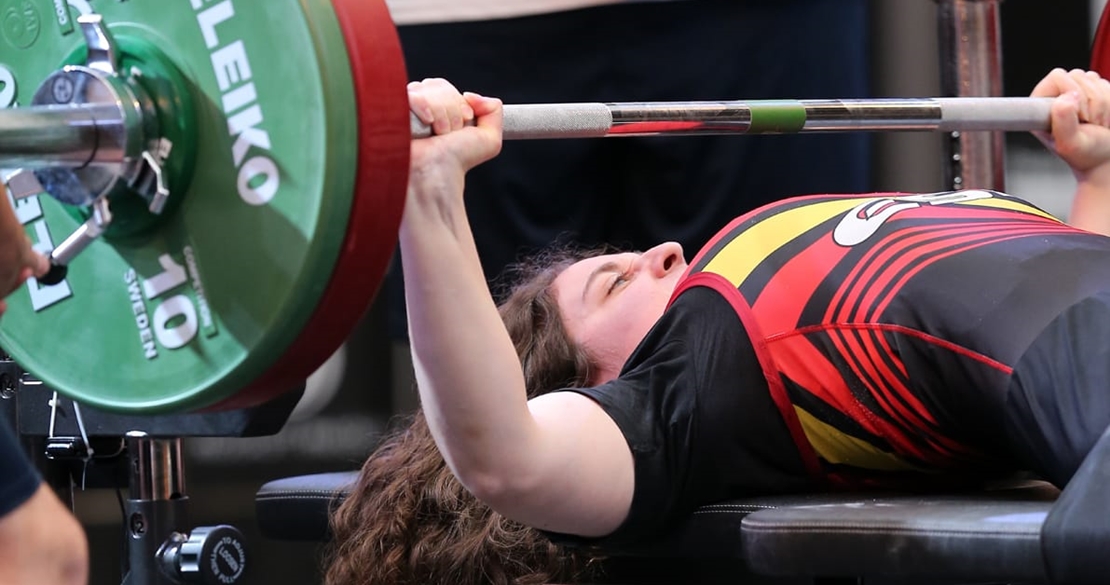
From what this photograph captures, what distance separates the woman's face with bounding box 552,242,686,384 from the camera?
203 centimetres

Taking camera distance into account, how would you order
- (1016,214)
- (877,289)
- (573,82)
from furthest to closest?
(573,82) → (1016,214) → (877,289)

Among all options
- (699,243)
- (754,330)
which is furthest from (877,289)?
(699,243)

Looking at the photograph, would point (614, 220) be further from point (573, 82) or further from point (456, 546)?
point (456, 546)

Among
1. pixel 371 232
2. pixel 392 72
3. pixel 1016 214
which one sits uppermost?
pixel 392 72

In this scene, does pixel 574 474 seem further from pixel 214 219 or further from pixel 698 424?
pixel 214 219

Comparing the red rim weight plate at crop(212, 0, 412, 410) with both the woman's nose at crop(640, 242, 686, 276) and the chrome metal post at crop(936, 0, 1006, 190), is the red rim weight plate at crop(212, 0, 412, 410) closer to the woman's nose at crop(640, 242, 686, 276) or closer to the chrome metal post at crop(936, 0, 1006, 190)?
the woman's nose at crop(640, 242, 686, 276)

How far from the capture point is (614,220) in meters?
3.04

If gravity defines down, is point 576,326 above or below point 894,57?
below

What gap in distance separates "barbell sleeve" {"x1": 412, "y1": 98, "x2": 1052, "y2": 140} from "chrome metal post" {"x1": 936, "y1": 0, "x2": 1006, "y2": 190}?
13.2 inches

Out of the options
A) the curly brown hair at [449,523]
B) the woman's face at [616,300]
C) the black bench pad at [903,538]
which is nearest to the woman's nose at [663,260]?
the woman's face at [616,300]

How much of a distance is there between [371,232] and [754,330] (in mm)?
627

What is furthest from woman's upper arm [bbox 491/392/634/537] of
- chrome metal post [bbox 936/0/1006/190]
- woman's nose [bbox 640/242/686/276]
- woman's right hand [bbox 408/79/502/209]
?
chrome metal post [bbox 936/0/1006/190]

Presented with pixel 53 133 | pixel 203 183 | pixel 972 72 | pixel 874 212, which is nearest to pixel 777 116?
pixel 874 212

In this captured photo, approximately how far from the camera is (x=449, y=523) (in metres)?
2.06
